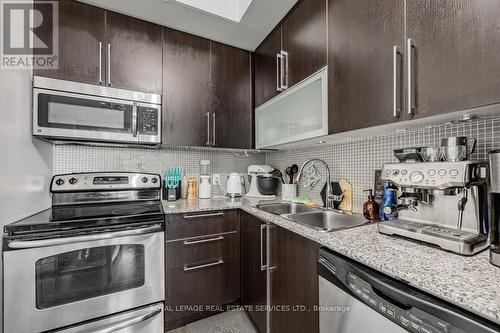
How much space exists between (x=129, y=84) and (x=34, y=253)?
1.18 meters

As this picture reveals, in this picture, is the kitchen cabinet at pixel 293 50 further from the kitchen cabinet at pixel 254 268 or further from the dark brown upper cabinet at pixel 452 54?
the kitchen cabinet at pixel 254 268

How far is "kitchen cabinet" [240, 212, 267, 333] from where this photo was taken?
4.51ft

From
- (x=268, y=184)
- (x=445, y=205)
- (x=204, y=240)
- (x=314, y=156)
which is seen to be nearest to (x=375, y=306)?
(x=445, y=205)

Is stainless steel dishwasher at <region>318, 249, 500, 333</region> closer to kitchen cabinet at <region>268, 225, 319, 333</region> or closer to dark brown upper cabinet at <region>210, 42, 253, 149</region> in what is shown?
kitchen cabinet at <region>268, 225, 319, 333</region>

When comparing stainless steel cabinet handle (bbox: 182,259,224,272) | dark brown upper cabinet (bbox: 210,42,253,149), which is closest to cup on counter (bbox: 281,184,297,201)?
dark brown upper cabinet (bbox: 210,42,253,149)

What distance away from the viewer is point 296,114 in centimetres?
153

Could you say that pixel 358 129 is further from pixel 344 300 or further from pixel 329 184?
pixel 344 300

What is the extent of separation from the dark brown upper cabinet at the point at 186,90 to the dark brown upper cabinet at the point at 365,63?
107 cm

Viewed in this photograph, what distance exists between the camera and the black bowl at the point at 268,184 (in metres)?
2.03

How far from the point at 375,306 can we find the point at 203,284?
124cm

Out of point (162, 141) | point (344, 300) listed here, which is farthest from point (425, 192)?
point (162, 141)

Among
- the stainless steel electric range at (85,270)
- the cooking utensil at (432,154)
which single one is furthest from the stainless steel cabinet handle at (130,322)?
the cooking utensil at (432,154)

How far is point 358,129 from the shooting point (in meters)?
1.07

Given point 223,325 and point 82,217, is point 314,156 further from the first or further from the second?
point 82,217
